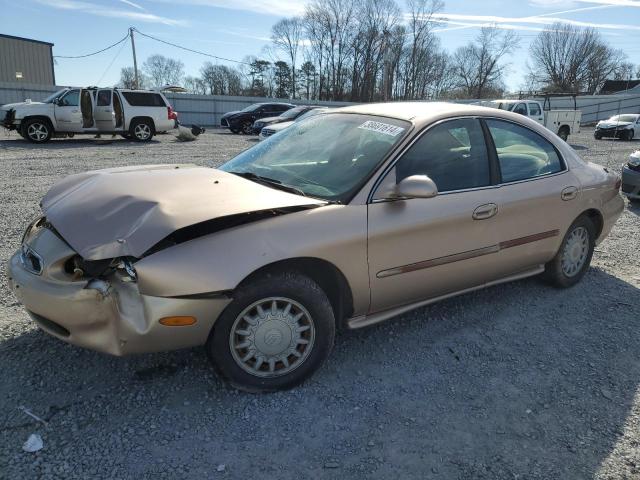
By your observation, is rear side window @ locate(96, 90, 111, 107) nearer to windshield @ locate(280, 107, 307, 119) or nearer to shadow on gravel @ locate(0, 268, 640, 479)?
windshield @ locate(280, 107, 307, 119)

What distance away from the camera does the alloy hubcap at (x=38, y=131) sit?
15305mm

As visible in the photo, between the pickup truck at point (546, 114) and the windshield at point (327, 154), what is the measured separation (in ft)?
55.5

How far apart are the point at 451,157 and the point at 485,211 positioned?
444 millimetres

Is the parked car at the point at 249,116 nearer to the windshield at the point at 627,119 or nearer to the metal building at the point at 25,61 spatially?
the windshield at the point at 627,119

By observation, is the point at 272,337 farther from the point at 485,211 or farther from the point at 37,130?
the point at 37,130

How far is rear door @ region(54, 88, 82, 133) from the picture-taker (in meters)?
15.6

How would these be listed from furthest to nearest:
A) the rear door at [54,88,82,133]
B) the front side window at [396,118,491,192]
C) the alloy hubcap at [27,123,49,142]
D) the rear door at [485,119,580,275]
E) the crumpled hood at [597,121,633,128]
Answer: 1. the crumpled hood at [597,121,633,128]
2. the rear door at [54,88,82,133]
3. the alloy hubcap at [27,123,49,142]
4. the rear door at [485,119,580,275]
5. the front side window at [396,118,491,192]

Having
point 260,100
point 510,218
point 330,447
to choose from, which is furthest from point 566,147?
point 260,100

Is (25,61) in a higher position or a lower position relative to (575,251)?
higher

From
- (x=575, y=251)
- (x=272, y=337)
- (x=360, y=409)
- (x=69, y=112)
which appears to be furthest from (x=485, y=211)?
(x=69, y=112)

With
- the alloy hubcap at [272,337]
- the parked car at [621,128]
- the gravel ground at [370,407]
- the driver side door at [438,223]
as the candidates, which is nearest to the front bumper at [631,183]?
the gravel ground at [370,407]

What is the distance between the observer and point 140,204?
2.58m

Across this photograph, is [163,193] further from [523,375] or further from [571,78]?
[571,78]

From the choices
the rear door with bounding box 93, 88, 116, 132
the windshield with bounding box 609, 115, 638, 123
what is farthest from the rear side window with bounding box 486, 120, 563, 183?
the windshield with bounding box 609, 115, 638, 123
